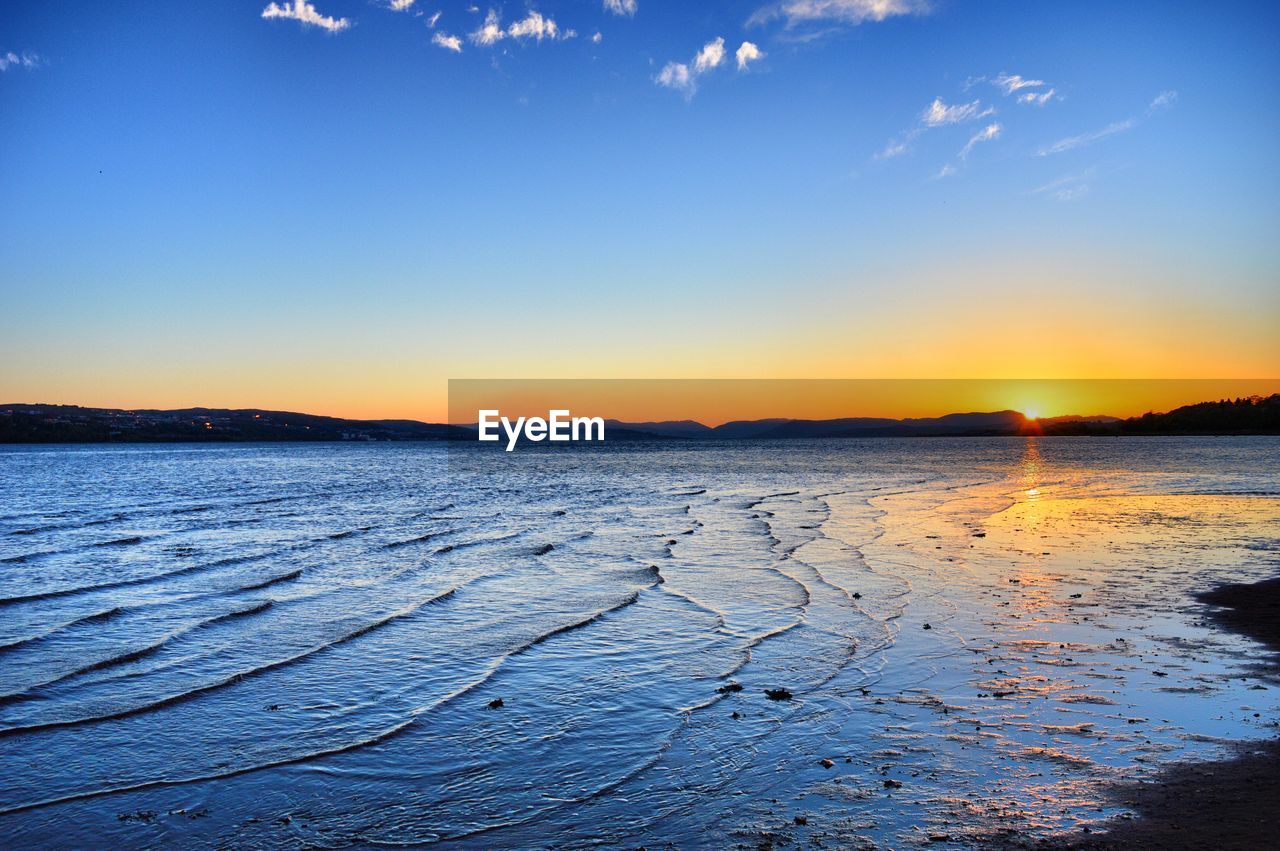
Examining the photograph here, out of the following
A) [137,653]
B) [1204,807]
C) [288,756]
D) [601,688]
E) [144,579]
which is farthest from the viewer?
[144,579]

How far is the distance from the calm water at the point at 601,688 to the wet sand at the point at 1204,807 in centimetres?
33

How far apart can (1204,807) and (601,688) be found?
703 cm

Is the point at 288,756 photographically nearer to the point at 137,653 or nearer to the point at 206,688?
the point at 206,688

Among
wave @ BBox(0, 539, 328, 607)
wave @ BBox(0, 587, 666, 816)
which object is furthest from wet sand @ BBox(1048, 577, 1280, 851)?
wave @ BBox(0, 539, 328, 607)

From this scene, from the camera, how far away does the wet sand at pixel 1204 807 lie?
6504mm

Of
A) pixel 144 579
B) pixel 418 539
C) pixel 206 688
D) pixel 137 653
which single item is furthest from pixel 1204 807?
pixel 418 539

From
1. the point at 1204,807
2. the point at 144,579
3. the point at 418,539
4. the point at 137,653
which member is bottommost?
the point at 418,539

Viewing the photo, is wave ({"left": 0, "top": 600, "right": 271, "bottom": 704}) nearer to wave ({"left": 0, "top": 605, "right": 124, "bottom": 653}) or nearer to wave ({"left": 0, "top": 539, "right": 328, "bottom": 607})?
wave ({"left": 0, "top": 605, "right": 124, "bottom": 653})

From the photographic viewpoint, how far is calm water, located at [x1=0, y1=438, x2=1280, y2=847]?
298 inches

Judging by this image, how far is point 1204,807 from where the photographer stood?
7.08m

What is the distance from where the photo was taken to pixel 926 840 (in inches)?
265

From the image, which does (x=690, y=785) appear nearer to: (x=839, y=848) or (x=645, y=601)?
(x=839, y=848)

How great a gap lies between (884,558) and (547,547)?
35.4 ft

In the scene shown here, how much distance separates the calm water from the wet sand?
333 mm
